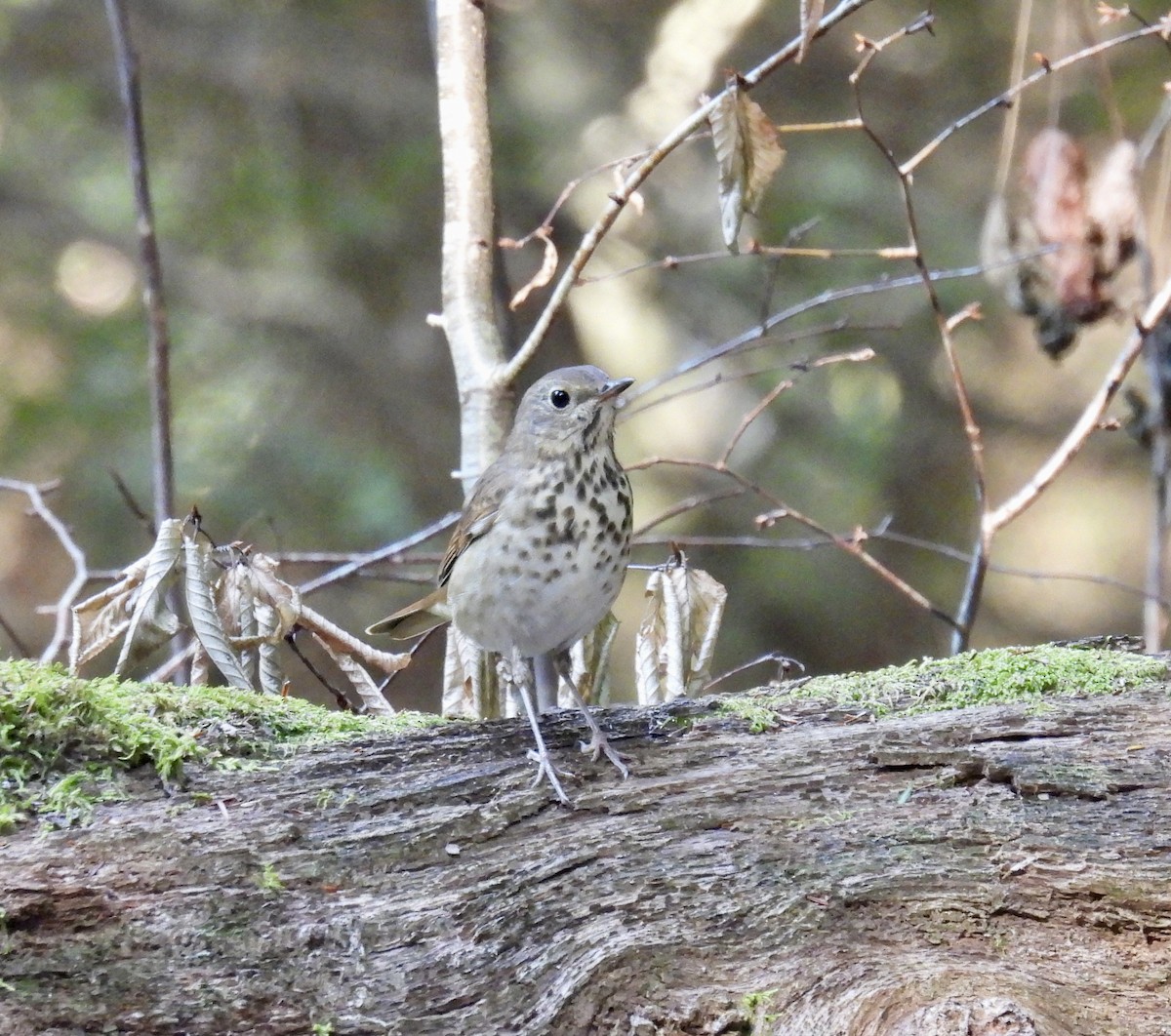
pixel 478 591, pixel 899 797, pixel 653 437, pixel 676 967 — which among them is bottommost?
pixel 676 967

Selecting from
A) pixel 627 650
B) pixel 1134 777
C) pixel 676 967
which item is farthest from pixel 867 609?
pixel 676 967

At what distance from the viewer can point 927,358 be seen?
597cm

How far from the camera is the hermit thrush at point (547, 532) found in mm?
2729

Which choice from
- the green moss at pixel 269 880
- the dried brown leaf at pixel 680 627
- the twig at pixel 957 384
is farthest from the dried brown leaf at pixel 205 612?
the twig at pixel 957 384

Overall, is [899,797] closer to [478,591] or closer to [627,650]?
[478,591]

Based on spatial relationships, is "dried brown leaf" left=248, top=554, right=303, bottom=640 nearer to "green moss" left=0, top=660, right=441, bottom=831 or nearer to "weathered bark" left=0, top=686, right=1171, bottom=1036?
"green moss" left=0, top=660, right=441, bottom=831

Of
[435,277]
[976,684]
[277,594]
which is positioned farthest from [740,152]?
[435,277]

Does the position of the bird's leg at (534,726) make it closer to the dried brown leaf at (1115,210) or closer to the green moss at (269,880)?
the green moss at (269,880)

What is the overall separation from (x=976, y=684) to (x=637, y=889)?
0.94 meters

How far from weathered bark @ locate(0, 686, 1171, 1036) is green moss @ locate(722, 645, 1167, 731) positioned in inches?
4.1

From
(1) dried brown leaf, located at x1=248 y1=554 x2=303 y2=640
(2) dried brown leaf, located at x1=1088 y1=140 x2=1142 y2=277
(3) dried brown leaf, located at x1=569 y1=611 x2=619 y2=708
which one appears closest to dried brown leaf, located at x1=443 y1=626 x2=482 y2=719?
(3) dried brown leaf, located at x1=569 y1=611 x2=619 y2=708

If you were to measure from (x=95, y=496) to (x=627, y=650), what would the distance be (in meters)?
2.51

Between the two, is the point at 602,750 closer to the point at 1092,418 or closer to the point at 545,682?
the point at 545,682

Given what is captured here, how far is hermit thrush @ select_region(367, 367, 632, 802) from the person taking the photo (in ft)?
8.95
